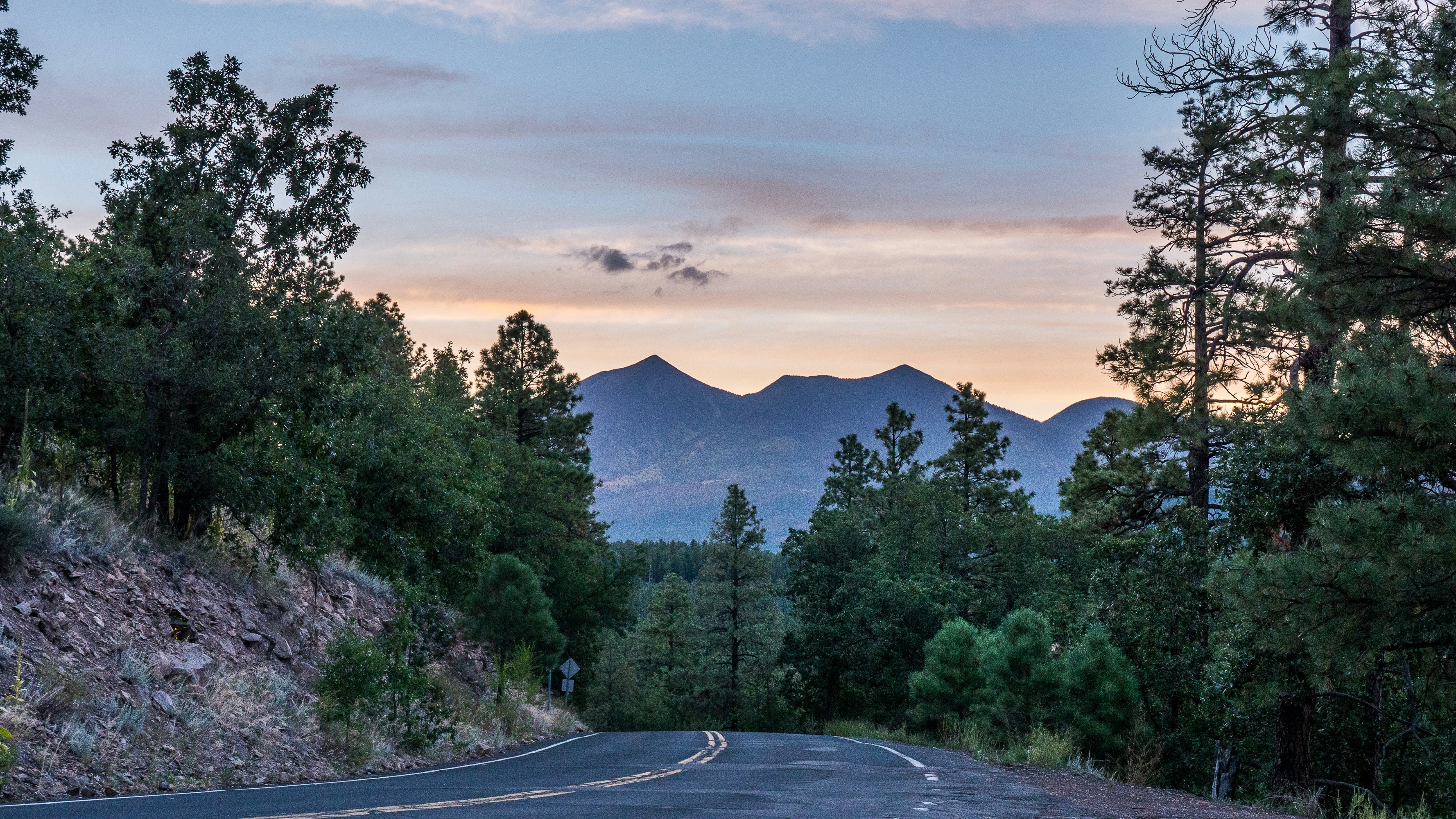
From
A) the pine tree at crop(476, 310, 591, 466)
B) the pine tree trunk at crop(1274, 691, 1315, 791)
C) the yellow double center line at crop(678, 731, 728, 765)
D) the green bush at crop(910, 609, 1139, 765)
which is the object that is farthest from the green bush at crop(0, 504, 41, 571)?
the pine tree at crop(476, 310, 591, 466)

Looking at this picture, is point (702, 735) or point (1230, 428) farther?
point (702, 735)

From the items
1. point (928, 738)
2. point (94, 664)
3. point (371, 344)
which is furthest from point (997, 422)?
point (94, 664)

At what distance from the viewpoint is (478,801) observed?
409 inches

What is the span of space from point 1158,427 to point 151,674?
56.8ft

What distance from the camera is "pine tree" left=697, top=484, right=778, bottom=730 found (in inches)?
2832

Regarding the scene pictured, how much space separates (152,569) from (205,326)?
4.10 meters

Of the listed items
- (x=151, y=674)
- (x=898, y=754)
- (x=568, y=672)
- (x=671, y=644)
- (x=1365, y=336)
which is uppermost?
(x=1365, y=336)

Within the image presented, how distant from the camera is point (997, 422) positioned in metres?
66.3

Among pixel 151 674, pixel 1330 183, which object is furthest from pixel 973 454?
pixel 151 674

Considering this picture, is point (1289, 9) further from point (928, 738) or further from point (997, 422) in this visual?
point (997, 422)

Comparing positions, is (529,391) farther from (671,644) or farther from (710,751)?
(671,644)

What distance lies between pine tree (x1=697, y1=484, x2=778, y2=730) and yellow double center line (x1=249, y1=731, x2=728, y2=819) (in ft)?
181

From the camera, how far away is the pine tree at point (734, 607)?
7194 centimetres

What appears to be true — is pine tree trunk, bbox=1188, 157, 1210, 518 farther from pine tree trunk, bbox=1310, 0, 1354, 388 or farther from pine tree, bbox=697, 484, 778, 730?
pine tree, bbox=697, 484, 778, 730
